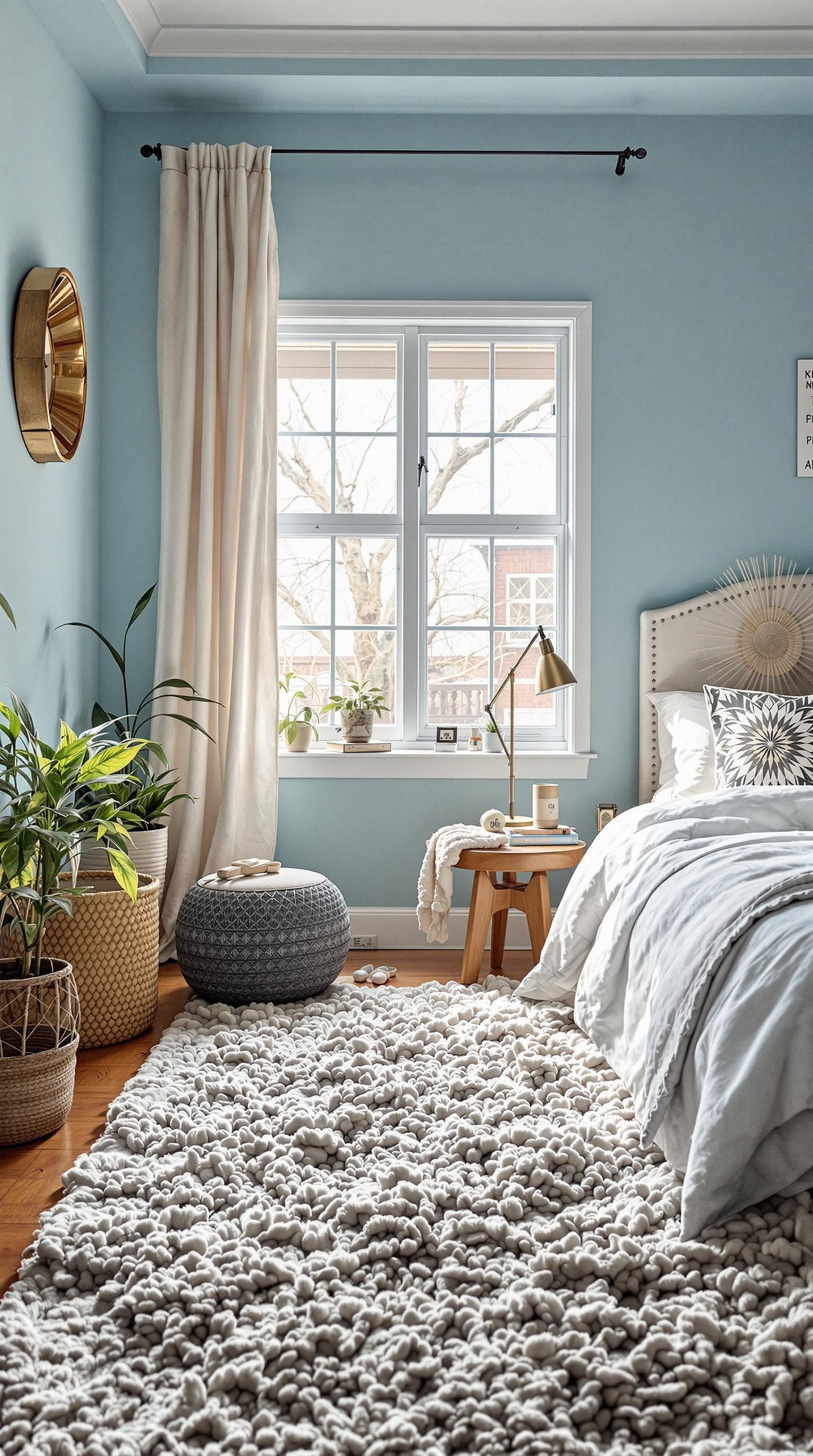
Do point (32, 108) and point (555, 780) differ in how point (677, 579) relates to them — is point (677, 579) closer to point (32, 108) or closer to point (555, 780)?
point (555, 780)

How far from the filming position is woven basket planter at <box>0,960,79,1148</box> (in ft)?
6.40

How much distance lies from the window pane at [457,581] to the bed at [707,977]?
1.06 meters

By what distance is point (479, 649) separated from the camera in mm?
3615

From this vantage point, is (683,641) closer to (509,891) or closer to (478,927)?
(509,891)

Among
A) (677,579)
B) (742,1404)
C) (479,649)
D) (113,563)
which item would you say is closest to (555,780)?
(479,649)

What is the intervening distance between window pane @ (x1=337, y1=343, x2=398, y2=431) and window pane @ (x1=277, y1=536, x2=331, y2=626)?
0.46m

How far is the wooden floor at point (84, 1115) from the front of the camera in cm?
167

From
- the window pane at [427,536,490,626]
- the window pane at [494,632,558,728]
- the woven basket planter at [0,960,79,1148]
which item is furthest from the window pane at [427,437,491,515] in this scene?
the woven basket planter at [0,960,79,1148]

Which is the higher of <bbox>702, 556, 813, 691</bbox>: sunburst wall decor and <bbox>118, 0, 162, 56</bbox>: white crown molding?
<bbox>118, 0, 162, 56</bbox>: white crown molding

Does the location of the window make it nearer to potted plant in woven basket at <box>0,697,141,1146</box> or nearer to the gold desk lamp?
the gold desk lamp

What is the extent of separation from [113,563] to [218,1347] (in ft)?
8.79

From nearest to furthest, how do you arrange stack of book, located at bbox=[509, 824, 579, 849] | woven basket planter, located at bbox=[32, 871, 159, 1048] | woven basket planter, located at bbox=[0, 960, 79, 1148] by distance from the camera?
1. woven basket planter, located at bbox=[0, 960, 79, 1148]
2. woven basket planter, located at bbox=[32, 871, 159, 1048]
3. stack of book, located at bbox=[509, 824, 579, 849]

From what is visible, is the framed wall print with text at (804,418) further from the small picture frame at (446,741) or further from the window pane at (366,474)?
the small picture frame at (446,741)

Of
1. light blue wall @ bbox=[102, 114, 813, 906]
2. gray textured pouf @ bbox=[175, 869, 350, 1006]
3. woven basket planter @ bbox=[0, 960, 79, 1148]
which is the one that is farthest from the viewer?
light blue wall @ bbox=[102, 114, 813, 906]
